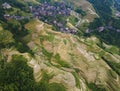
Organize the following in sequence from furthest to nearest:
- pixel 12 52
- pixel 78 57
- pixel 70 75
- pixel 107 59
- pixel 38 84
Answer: pixel 107 59 < pixel 78 57 < pixel 12 52 < pixel 70 75 < pixel 38 84

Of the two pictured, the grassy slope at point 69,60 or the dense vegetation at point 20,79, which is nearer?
the dense vegetation at point 20,79

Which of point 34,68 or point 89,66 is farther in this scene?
point 89,66

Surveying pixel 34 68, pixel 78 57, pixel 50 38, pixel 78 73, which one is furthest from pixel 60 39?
pixel 34 68

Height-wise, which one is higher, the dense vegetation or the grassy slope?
the dense vegetation

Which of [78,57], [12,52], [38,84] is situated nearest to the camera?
[38,84]

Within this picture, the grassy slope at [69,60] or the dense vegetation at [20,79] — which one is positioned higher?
the dense vegetation at [20,79]

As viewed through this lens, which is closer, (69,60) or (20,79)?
(20,79)

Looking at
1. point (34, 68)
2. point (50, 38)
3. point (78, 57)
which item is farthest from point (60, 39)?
point (34, 68)

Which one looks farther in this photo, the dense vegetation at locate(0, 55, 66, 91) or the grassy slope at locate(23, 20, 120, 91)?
the grassy slope at locate(23, 20, 120, 91)

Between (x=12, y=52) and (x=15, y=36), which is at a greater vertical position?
(x=12, y=52)

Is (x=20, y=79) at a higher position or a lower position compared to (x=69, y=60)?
higher

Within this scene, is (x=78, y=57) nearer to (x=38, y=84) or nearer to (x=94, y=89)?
(x=94, y=89)
